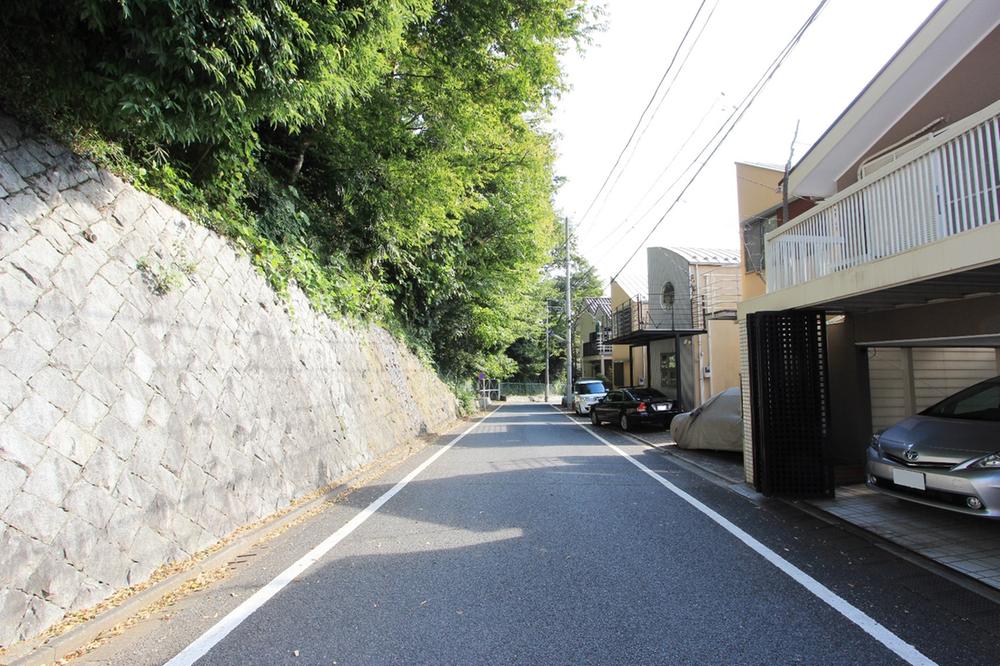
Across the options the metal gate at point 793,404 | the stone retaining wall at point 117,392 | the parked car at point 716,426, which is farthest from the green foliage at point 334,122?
the parked car at point 716,426

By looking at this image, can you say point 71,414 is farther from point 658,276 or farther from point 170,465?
point 658,276

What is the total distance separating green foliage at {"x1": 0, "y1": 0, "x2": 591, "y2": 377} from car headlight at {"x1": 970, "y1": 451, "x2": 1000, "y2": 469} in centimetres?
695

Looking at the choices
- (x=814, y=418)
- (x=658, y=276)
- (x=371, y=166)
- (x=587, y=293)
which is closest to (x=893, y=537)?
(x=814, y=418)

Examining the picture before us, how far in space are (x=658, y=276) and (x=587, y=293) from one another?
122ft

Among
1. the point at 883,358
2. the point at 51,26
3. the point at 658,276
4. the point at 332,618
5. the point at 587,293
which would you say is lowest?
the point at 332,618

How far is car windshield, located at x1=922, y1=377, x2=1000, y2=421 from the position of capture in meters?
6.01

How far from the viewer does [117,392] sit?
4.43 m

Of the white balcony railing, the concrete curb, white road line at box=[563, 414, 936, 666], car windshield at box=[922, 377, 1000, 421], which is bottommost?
white road line at box=[563, 414, 936, 666]

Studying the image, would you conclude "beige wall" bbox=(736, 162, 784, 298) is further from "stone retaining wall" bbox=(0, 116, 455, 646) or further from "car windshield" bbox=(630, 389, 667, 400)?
"stone retaining wall" bbox=(0, 116, 455, 646)

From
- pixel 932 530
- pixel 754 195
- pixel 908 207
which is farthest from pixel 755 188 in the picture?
pixel 932 530

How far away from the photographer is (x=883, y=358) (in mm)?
9133

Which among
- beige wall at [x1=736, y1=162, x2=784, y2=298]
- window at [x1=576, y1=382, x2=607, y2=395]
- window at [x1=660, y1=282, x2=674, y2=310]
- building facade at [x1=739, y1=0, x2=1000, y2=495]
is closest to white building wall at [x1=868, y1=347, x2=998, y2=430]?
building facade at [x1=739, y1=0, x2=1000, y2=495]

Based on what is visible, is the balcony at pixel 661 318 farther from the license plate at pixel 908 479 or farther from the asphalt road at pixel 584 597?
the license plate at pixel 908 479

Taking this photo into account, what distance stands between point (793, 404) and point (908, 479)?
1.64 meters
